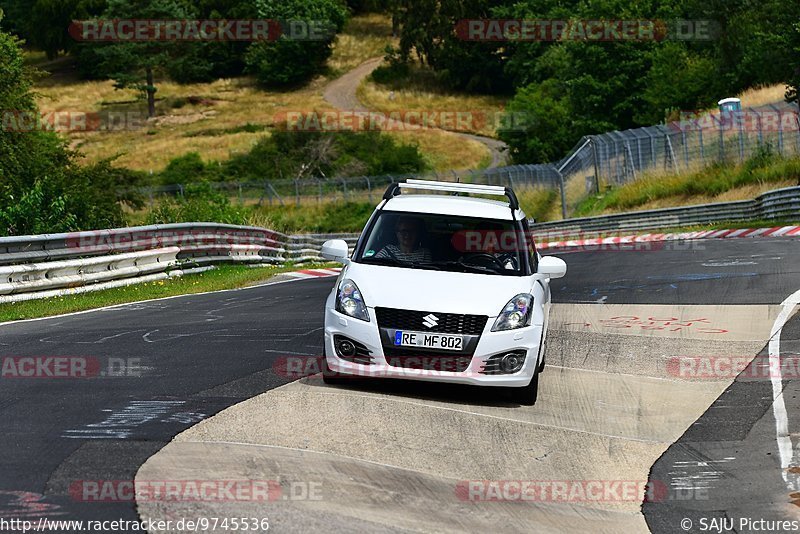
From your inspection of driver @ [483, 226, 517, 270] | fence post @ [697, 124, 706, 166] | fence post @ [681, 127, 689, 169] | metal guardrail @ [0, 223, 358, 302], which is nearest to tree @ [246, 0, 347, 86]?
fence post @ [681, 127, 689, 169]

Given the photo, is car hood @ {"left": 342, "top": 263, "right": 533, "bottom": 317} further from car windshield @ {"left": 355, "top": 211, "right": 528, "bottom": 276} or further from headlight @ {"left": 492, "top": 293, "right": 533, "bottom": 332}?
car windshield @ {"left": 355, "top": 211, "right": 528, "bottom": 276}

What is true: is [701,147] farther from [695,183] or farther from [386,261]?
[386,261]

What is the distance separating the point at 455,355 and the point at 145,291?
11566 mm

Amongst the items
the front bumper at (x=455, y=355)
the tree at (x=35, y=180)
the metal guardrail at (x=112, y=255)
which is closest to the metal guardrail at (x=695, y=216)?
the metal guardrail at (x=112, y=255)

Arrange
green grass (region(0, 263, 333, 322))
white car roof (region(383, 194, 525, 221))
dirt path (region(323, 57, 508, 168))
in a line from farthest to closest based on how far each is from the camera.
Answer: dirt path (region(323, 57, 508, 168))
green grass (region(0, 263, 333, 322))
white car roof (region(383, 194, 525, 221))

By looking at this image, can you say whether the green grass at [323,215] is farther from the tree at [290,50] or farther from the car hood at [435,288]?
the tree at [290,50]

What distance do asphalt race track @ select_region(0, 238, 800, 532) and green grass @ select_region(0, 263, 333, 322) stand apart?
5.87ft

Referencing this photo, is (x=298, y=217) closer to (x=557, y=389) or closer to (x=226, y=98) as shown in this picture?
(x=557, y=389)

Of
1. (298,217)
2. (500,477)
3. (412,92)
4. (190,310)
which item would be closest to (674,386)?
(500,477)

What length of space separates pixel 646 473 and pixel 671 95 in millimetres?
58388

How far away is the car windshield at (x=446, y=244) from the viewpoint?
1048 centimetres

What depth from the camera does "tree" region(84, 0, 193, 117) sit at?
366 ft

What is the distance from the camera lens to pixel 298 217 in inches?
2376

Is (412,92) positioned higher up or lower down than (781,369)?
lower down
